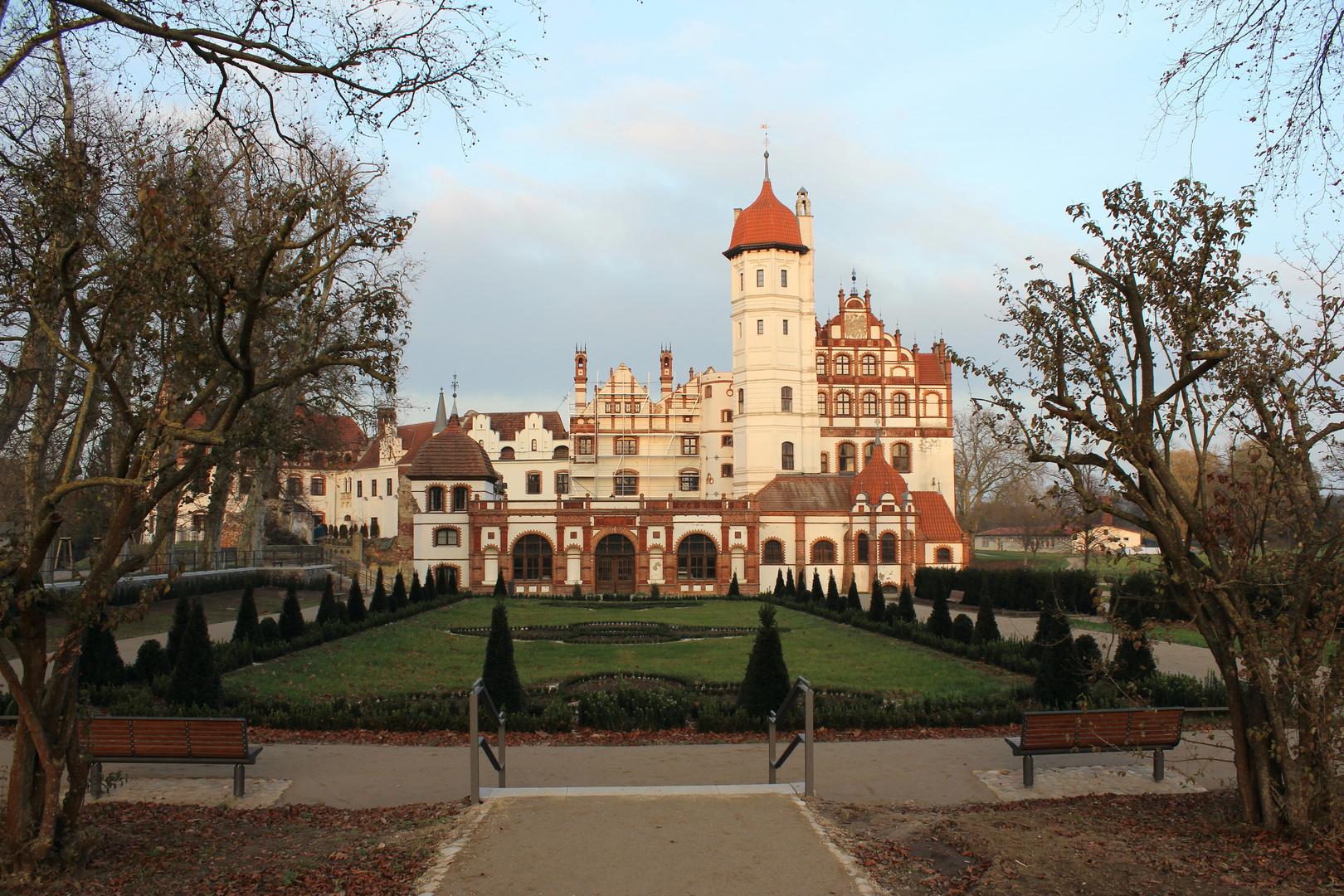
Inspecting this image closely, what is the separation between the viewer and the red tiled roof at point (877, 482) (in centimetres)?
4616

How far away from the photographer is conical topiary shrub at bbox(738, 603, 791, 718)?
12500mm

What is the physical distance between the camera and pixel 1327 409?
6.94 metres

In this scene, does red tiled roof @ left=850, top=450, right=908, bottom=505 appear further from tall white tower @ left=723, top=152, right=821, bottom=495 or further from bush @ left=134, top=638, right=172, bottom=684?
bush @ left=134, top=638, right=172, bottom=684

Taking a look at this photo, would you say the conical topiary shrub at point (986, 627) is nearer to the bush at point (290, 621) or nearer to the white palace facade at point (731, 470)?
the bush at point (290, 621)

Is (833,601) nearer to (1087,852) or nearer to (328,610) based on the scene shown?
(328,610)

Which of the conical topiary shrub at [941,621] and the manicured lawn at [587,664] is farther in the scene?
the conical topiary shrub at [941,621]

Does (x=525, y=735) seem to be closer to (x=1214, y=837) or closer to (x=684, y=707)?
(x=684, y=707)

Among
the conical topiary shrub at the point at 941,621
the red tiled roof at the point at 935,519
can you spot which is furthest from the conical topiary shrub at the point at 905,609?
the red tiled roof at the point at 935,519

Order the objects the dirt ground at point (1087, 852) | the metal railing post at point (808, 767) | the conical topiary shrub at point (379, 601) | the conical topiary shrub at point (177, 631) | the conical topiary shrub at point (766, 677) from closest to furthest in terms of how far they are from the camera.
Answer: the dirt ground at point (1087, 852)
the metal railing post at point (808, 767)
the conical topiary shrub at point (766, 677)
the conical topiary shrub at point (177, 631)
the conical topiary shrub at point (379, 601)

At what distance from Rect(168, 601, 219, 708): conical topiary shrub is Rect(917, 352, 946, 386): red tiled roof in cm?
4842

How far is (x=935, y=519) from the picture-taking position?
4700 centimetres

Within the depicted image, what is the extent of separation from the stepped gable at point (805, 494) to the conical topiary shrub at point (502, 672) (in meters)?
33.3

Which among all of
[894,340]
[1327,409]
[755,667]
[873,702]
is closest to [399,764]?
[755,667]

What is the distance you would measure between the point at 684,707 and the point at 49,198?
9.25 m
